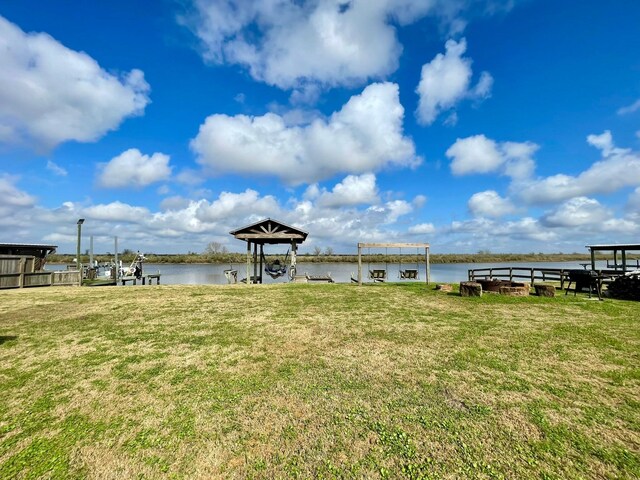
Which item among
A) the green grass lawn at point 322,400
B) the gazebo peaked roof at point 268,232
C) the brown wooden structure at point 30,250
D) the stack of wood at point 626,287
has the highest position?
the gazebo peaked roof at point 268,232

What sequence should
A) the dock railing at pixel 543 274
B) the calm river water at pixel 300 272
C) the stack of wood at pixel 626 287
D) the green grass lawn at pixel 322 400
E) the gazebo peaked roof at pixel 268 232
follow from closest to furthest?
the green grass lawn at pixel 322 400, the stack of wood at pixel 626 287, the dock railing at pixel 543 274, the gazebo peaked roof at pixel 268 232, the calm river water at pixel 300 272

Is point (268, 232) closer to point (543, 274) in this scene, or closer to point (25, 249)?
point (543, 274)

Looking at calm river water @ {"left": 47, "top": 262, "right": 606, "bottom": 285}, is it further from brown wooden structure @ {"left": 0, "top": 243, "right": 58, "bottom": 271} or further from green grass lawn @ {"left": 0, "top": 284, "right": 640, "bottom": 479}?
green grass lawn @ {"left": 0, "top": 284, "right": 640, "bottom": 479}

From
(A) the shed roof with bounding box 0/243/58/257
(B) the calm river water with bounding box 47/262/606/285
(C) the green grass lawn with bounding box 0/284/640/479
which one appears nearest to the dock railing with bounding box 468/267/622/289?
(B) the calm river water with bounding box 47/262/606/285

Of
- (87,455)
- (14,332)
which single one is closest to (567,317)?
(87,455)

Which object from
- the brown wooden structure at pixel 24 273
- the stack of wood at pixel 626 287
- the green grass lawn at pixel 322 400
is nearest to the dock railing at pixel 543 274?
the stack of wood at pixel 626 287

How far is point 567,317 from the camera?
856 cm

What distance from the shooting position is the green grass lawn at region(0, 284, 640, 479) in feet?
9.15

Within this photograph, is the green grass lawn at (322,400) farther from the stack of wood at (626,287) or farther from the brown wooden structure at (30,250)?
the brown wooden structure at (30,250)

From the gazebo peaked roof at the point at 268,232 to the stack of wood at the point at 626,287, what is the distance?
49.5ft

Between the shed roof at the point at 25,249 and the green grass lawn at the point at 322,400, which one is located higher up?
the shed roof at the point at 25,249

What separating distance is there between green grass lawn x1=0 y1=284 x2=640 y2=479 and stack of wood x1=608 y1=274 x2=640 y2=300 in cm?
628

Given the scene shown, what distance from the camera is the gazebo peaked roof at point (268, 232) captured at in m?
19.1

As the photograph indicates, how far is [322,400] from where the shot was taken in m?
3.89
